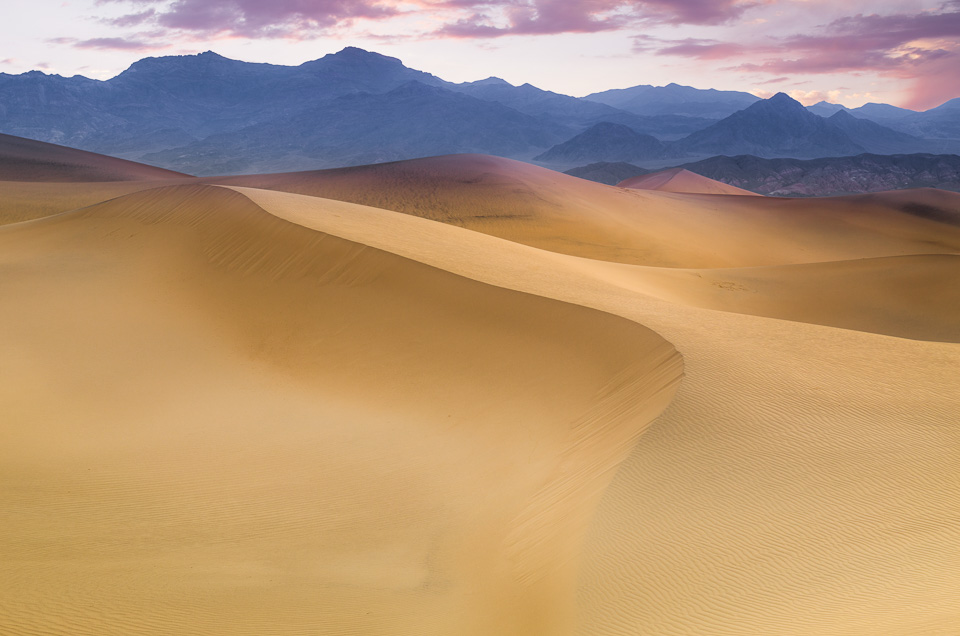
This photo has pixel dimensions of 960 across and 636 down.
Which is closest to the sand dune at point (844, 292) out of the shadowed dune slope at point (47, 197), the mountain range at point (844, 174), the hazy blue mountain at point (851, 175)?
the shadowed dune slope at point (47, 197)

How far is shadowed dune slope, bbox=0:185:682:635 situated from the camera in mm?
5098

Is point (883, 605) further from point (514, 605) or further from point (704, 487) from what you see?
point (514, 605)

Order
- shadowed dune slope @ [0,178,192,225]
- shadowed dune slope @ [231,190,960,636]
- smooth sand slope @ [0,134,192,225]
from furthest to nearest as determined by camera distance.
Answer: smooth sand slope @ [0,134,192,225] → shadowed dune slope @ [0,178,192,225] → shadowed dune slope @ [231,190,960,636]

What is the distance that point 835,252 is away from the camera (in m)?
40.3

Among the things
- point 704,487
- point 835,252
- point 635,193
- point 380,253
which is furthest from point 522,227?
point 704,487

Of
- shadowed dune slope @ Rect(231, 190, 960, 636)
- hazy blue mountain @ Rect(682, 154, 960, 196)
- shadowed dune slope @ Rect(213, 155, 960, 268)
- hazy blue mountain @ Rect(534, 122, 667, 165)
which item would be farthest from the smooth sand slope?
hazy blue mountain @ Rect(534, 122, 667, 165)

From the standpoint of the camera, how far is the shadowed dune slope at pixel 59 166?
5047 centimetres

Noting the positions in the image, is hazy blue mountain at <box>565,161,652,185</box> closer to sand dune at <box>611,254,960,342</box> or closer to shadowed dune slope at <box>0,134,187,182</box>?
shadowed dune slope at <box>0,134,187,182</box>

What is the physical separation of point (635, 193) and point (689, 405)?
137 ft

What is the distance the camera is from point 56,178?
50.0 meters

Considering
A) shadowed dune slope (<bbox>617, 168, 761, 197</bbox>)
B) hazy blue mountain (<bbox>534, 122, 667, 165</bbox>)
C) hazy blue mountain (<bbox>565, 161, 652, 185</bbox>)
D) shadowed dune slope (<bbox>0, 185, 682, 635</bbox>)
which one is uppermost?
hazy blue mountain (<bbox>534, 122, 667, 165</bbox>)

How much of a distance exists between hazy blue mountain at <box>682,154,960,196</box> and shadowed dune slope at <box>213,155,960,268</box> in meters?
65.4

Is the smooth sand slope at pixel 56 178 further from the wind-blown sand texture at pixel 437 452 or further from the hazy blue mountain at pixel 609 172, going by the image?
the hazy blue mountain at pixel 609 172

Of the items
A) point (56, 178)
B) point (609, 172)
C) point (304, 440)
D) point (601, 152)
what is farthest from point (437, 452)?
point (601, 152)
